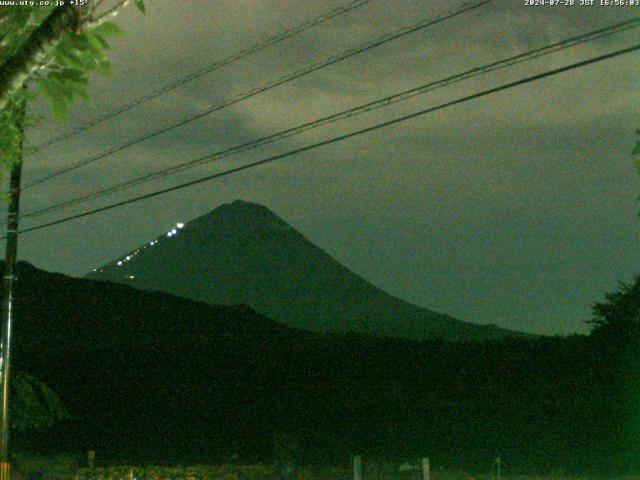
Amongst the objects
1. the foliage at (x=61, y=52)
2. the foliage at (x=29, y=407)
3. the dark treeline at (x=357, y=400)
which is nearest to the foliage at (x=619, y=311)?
the dark treeline at (x=357, y=400)

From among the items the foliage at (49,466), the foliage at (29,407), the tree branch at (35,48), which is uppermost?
the tree branch at (35,48)

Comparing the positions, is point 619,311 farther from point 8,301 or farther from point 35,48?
point 35,48

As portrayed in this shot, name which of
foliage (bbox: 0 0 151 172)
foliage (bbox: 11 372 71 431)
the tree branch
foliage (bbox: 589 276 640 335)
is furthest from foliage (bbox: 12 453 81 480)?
the tree branch

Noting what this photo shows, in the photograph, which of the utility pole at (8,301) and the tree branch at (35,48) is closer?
the tree branch at (35,48)

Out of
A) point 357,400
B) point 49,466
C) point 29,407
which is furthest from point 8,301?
point 357,400

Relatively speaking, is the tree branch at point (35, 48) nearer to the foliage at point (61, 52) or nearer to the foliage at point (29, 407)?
the foliage at point (61, 52)

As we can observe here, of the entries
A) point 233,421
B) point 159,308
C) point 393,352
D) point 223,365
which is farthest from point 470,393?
point 159,308
